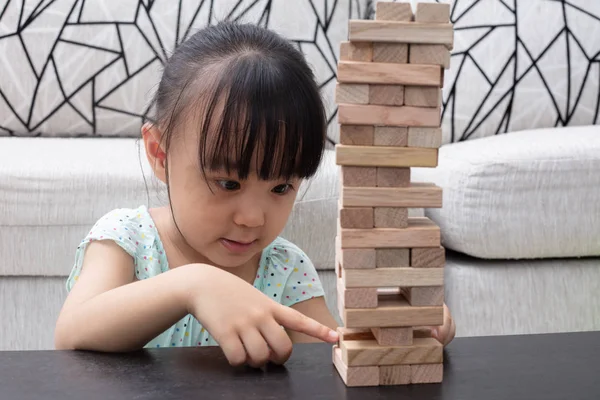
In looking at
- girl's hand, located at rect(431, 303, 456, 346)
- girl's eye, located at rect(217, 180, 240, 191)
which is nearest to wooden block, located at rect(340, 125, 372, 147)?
girl's hand, located at rect(431, 303, 456, 346)

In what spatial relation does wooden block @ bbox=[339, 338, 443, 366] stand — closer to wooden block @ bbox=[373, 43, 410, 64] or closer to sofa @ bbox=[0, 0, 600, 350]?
wooden block @ bbox=[373, 43, 410, 64]

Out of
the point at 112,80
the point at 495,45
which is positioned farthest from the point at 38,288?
the point at 495,45

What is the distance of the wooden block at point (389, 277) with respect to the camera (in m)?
0.59

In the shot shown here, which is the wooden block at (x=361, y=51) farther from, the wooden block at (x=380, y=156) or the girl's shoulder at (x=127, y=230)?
the girl's shoulder at (x=127, y=230)

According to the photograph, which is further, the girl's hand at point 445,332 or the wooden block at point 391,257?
the girl's hand at point 445,332

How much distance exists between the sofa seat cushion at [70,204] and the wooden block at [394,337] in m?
0.83

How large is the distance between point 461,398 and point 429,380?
0.14 feet

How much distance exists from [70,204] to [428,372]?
3.22ft

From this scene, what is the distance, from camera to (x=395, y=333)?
23.9 inches

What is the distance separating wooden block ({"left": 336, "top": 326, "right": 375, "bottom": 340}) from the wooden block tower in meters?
0.01

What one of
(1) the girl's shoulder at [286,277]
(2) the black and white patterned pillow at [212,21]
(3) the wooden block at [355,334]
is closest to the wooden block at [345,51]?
(3) the wooden block at [355,334]

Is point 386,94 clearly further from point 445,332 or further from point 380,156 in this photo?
point 445,332

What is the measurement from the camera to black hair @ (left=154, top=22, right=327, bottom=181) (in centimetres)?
86

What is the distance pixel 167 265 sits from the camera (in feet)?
3.67
